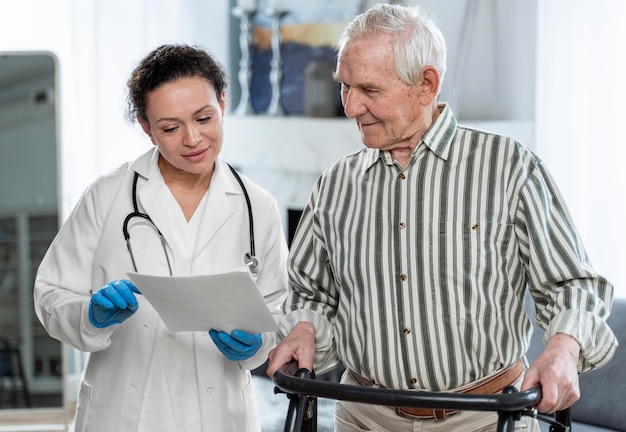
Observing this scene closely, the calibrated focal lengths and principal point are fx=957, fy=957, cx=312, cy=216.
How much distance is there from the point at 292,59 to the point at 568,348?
3.41 m

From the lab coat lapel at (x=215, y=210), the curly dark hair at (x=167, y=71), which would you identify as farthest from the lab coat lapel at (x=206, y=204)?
the curly dark hair at (x=167, y=71)

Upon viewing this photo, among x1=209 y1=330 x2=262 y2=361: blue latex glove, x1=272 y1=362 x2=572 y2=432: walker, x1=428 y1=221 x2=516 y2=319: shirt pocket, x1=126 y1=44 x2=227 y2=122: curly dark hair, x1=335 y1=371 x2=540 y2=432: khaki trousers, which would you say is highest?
x1=126 y1=44 x2=227 y2=122: curly dark hair

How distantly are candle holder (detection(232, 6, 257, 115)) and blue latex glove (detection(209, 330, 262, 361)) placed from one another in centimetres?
311

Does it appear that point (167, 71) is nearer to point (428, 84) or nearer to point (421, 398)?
point (428, 84)

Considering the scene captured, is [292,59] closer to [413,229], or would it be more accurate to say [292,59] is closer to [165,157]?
[165,157]

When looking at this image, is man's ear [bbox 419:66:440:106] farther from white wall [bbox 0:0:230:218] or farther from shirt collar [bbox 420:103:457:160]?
white wall [bbox 0:0:230:218]

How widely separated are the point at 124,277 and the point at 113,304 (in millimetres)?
146

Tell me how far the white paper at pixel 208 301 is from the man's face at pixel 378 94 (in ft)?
1.15

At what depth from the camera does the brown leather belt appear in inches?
67.2

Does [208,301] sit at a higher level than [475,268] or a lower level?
lower

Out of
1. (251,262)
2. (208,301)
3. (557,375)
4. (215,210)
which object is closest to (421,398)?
(557,375)

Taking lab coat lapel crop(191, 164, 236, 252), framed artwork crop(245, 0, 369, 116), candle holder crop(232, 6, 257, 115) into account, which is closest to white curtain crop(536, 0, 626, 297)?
framed artwork crop(245, 0, 369, 116)

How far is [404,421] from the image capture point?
5.76 feet

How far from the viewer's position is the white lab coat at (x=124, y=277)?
203 centimetres
